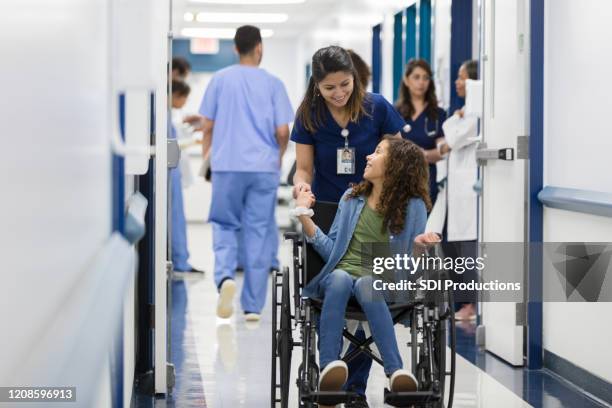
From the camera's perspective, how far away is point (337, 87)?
3.43m

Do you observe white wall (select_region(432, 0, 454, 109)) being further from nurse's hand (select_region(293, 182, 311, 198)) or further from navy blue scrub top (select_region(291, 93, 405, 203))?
nurse's hand (select_region(293, 182, 311, 198))

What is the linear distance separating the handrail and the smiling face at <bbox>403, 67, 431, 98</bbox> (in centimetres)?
172

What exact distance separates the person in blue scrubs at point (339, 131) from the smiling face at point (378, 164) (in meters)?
0.31

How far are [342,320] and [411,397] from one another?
0.31 m

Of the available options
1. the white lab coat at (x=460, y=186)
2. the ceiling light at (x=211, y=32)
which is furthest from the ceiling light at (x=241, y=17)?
the white lab coat at (x=460, y=186)

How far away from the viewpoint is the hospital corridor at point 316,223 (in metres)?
1.34

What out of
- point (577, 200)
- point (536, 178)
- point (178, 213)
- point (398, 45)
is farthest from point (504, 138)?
point (398, 45)

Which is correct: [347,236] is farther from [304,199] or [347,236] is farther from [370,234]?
[304,199]

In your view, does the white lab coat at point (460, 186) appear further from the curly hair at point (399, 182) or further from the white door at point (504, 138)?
the curly hair at point (399, 182)

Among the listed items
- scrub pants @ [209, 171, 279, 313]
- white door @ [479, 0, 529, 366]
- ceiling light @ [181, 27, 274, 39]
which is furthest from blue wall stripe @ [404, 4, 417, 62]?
ceiling light @ [181, 27, 274, 39]

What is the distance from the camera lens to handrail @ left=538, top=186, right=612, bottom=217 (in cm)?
371

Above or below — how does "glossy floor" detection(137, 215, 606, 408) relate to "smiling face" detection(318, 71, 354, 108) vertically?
below

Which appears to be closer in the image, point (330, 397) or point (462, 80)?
point (330, 397)

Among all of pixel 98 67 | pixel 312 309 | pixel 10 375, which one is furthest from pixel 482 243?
pixel 10 375
